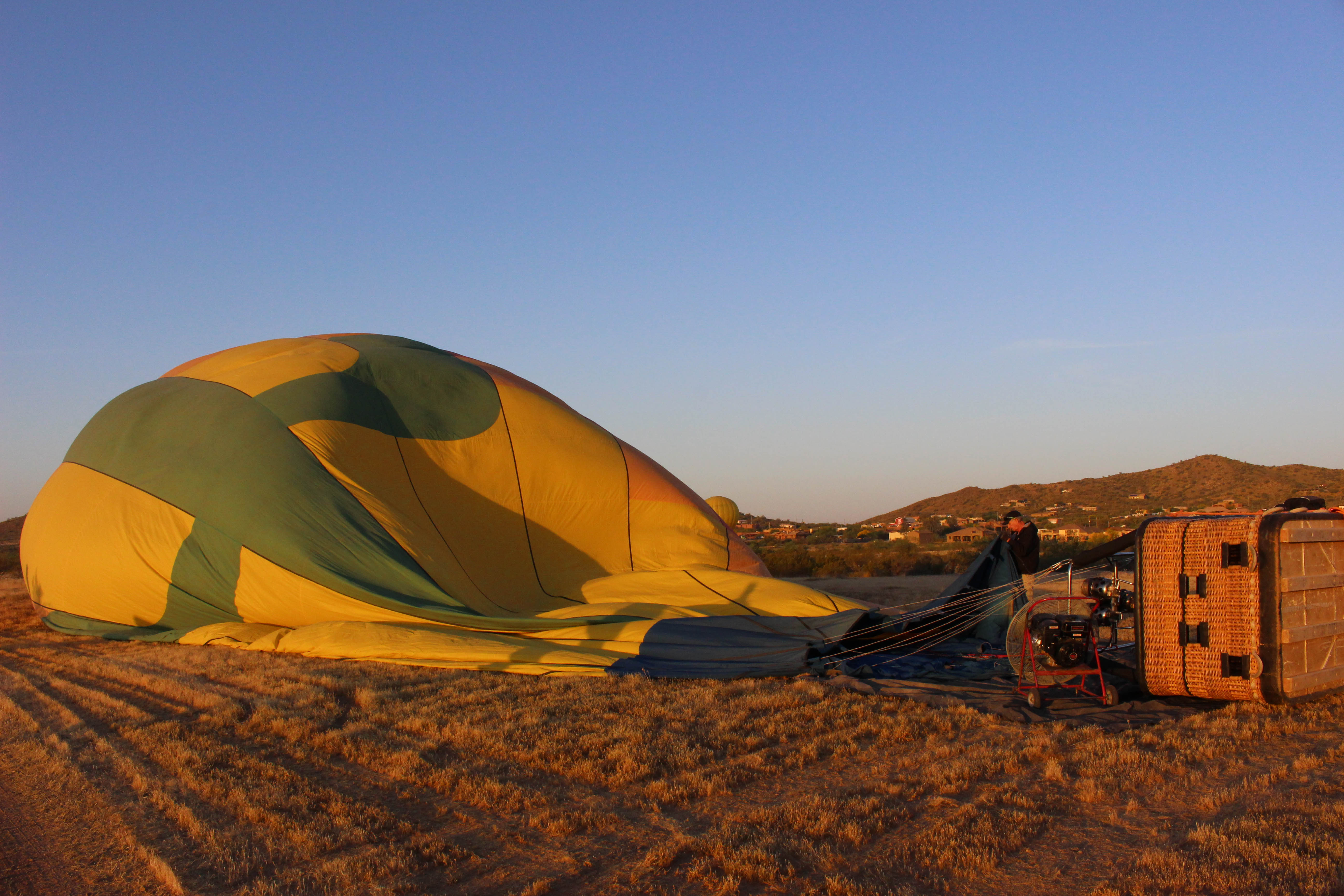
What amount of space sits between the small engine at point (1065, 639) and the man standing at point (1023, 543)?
84 cm

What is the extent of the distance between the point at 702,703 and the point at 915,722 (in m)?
1.19

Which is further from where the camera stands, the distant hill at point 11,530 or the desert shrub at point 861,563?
the distant hill at point 11,530

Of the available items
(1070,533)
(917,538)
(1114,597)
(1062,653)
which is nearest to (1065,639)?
(1062,653)

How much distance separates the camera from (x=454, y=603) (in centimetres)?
744

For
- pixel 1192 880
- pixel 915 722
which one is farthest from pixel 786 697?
pixel 1192 880

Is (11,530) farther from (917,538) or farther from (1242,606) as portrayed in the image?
(1242,606)

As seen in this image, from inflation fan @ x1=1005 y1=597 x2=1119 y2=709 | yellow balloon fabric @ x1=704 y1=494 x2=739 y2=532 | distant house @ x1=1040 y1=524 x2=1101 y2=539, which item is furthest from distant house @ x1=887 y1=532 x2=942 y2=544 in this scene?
inflation fan @ x1=1005 y1=597 x2=1119 y2=709

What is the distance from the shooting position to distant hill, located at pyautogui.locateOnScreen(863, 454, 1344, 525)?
33469mm

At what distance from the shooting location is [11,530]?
4506 cm

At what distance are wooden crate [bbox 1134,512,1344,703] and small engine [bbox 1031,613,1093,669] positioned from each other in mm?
289

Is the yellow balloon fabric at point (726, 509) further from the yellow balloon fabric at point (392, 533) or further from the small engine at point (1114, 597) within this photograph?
the small engine at point (1114, 597)

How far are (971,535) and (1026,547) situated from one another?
85.2ft

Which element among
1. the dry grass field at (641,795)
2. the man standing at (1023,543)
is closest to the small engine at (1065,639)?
the dry grass field at (641,795)

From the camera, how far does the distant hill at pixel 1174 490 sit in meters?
33.5
